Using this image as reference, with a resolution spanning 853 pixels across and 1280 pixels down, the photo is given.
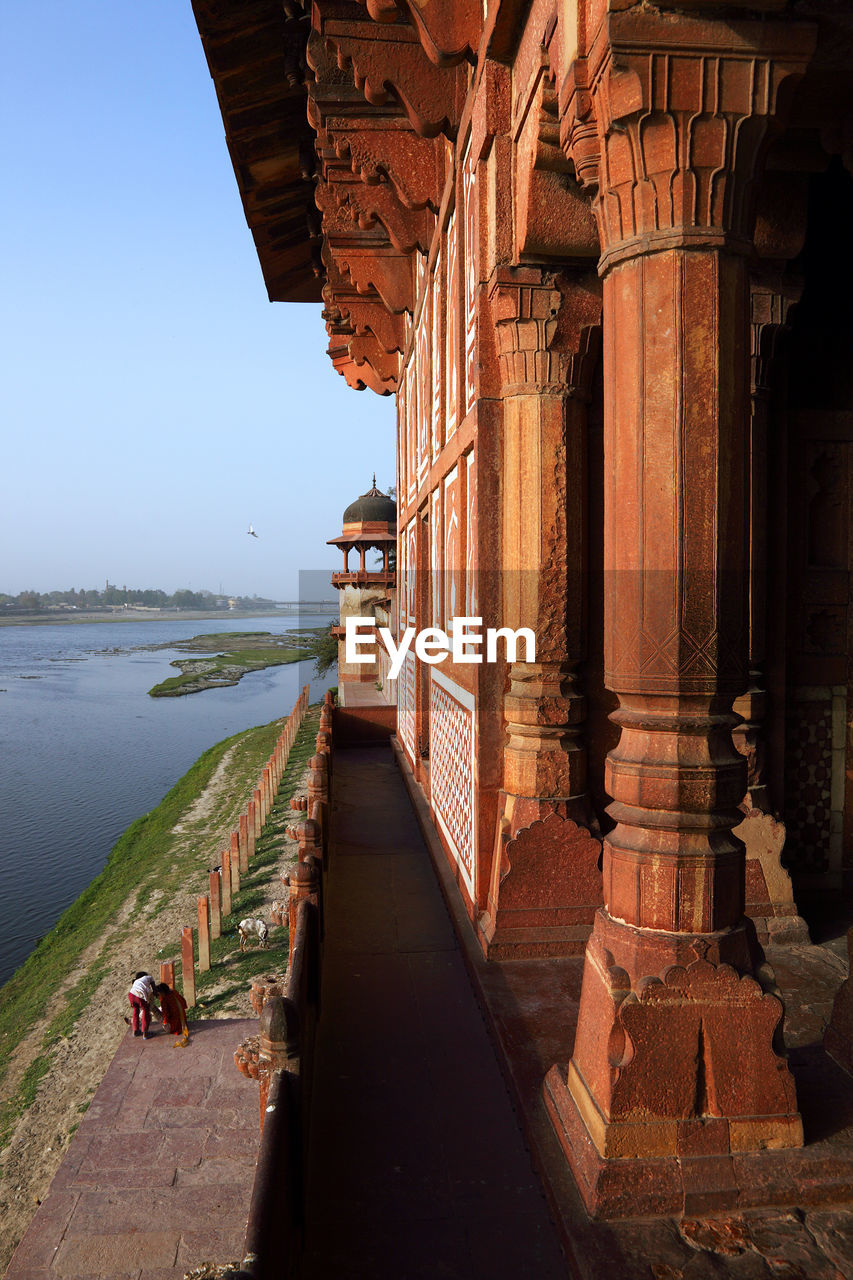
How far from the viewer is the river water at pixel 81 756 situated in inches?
727

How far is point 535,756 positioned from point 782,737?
1.73 metres

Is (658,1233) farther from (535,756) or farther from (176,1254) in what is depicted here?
(176,1254)

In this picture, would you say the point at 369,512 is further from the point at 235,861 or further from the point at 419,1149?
the point at 419,1149

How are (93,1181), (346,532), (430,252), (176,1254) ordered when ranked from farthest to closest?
(346,532) → (430,252) → (93,1181) → (176,1254)

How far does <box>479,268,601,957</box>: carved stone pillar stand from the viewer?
4.27 meters

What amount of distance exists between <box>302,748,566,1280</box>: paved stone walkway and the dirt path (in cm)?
431

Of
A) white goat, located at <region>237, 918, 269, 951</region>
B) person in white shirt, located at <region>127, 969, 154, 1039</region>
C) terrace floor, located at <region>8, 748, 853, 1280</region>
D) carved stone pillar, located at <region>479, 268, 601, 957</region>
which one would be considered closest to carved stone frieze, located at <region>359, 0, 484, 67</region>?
carved stone pillar, located at <region>479, 268, 601, 957</region>

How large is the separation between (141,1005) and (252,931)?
2.82 meters

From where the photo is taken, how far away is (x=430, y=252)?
7.08 metres

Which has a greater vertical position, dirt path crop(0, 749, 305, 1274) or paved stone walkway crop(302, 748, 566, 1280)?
paved stone walkway crop(302, 748, 566, 1280)

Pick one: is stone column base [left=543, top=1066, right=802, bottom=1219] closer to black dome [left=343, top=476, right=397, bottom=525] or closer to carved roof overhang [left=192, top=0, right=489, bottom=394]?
carved roof overhang [left=192, top=0, right=489, bottom=394]

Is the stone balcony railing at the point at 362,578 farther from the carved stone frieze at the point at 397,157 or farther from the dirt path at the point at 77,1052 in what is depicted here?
the carved stone frieze at the point at 397,157

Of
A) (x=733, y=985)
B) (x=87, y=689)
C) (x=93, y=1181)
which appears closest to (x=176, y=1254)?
(x=93, y=1181)

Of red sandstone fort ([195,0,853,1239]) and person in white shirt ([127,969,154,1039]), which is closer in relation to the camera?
red sandstone fort ([195,0,853,1239])
